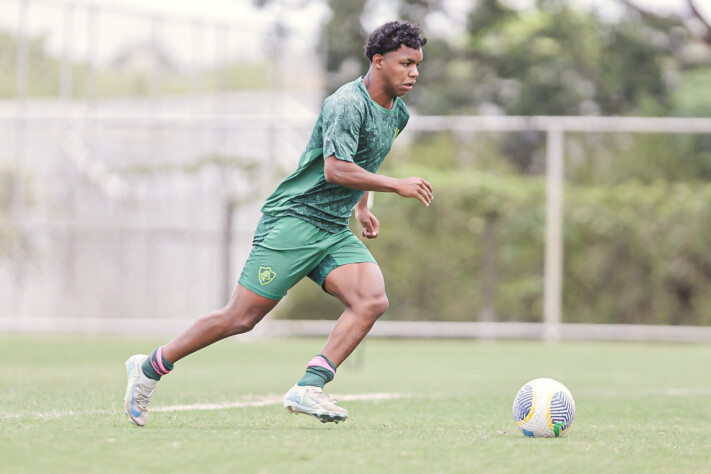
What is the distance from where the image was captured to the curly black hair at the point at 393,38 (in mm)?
5781

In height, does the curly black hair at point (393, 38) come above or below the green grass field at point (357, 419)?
above

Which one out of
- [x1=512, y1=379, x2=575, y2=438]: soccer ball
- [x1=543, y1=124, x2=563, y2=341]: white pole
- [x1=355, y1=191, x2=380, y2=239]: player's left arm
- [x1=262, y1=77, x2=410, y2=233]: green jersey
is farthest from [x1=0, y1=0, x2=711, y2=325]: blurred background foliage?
[x1=512, y1=379, x2=575, y2=438]: soccer ball

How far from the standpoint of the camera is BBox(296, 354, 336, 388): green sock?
18.4ft

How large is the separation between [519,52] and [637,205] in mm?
8048

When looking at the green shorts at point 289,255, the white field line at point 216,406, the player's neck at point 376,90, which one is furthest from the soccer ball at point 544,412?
the white field line at point 216,406

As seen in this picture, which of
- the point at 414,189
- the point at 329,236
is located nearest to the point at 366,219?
the point at 329,236

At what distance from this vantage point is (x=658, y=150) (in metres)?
18.3

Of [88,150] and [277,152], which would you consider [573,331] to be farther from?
[88,150]

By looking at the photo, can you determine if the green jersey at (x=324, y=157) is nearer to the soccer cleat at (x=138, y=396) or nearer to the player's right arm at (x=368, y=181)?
the player's right arm at (x=368, y=181)

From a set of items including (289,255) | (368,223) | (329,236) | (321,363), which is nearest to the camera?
(321,363)

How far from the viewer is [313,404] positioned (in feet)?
18.0

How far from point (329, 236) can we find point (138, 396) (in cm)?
125

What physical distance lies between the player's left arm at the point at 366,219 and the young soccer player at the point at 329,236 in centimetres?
41

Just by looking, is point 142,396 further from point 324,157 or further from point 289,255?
point 324,157
